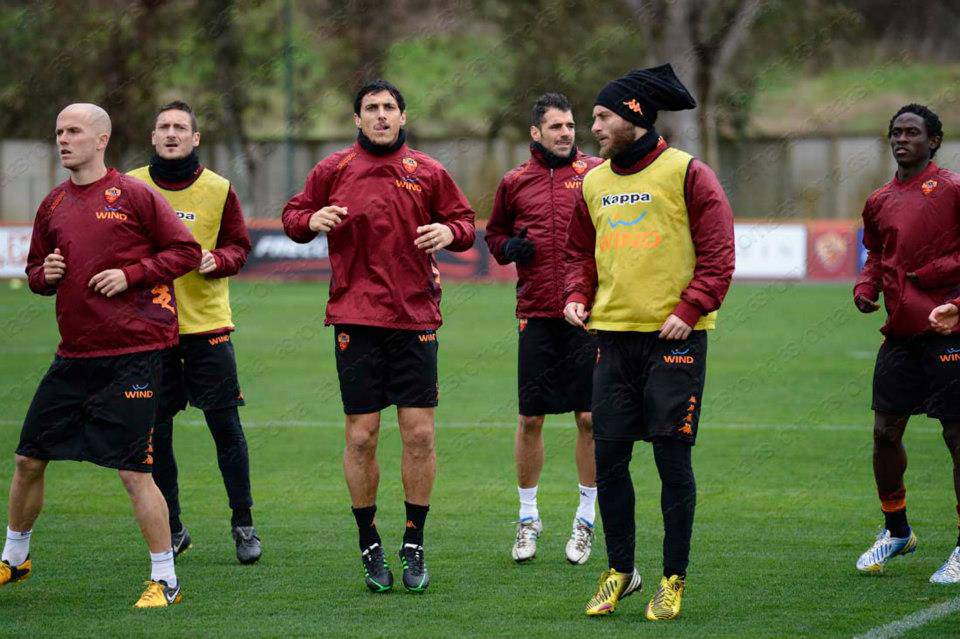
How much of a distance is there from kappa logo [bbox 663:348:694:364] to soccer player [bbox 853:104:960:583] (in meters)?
1.42

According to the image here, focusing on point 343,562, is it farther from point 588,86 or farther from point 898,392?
point 588,86

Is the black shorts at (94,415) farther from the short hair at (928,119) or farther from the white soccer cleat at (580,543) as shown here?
the short hair at (928,119)

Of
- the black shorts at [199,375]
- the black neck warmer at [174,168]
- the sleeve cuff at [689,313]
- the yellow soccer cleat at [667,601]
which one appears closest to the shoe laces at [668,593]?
the yellow soccer cleat at [667,601]

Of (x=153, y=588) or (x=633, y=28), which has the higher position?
(x=633, y=28)

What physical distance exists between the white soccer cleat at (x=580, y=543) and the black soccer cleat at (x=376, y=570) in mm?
1087

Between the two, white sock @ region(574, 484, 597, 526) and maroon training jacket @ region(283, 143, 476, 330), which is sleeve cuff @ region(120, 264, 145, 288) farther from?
white sock @ region(574, 484, 597, 526)

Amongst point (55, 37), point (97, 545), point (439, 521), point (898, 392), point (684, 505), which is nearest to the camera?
point (684, 505)

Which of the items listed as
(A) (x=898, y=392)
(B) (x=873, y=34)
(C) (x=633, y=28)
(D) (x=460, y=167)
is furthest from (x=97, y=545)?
(B) (x=873, y=34)

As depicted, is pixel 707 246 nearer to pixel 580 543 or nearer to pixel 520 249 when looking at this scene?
pixel 520 249

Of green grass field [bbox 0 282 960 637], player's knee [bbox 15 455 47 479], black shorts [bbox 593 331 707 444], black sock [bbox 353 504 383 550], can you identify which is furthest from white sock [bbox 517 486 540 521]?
player's knee [bbox 15 455 47 479]

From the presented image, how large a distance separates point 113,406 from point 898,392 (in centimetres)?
381

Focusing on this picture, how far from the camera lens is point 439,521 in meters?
8.27

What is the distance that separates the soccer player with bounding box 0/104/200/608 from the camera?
618cm

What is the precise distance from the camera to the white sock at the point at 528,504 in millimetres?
7566
